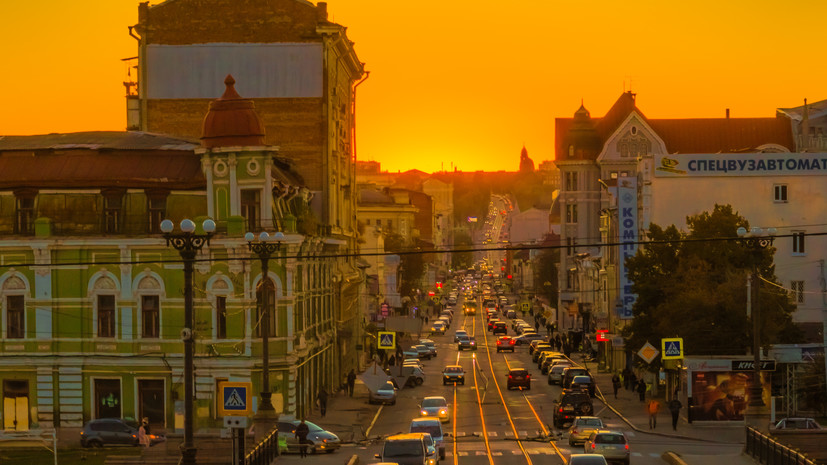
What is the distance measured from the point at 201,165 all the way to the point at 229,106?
3285 millimetres

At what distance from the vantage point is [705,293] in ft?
211

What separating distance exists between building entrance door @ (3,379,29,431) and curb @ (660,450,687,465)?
1059 inches

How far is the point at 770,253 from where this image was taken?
65812 mm

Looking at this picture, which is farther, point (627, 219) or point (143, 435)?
point (627, 219)

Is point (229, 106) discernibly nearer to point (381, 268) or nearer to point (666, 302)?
point (666, 302)

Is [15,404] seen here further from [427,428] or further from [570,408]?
[570,408]

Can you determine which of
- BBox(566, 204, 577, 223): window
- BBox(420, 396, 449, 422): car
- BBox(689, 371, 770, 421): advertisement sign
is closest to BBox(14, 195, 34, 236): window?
BBox(420, 396, 449, 422): car

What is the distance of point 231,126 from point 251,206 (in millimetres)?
3932

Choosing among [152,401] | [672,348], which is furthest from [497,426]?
[152,401]

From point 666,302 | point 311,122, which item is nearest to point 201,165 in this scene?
point 311,122

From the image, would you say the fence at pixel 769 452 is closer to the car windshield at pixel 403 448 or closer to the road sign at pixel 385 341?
the car windshield at pixel 403 448

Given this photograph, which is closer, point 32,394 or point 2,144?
point 32,394

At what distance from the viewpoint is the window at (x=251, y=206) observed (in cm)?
5750

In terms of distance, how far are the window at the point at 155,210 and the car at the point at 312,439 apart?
11293 millimetres
